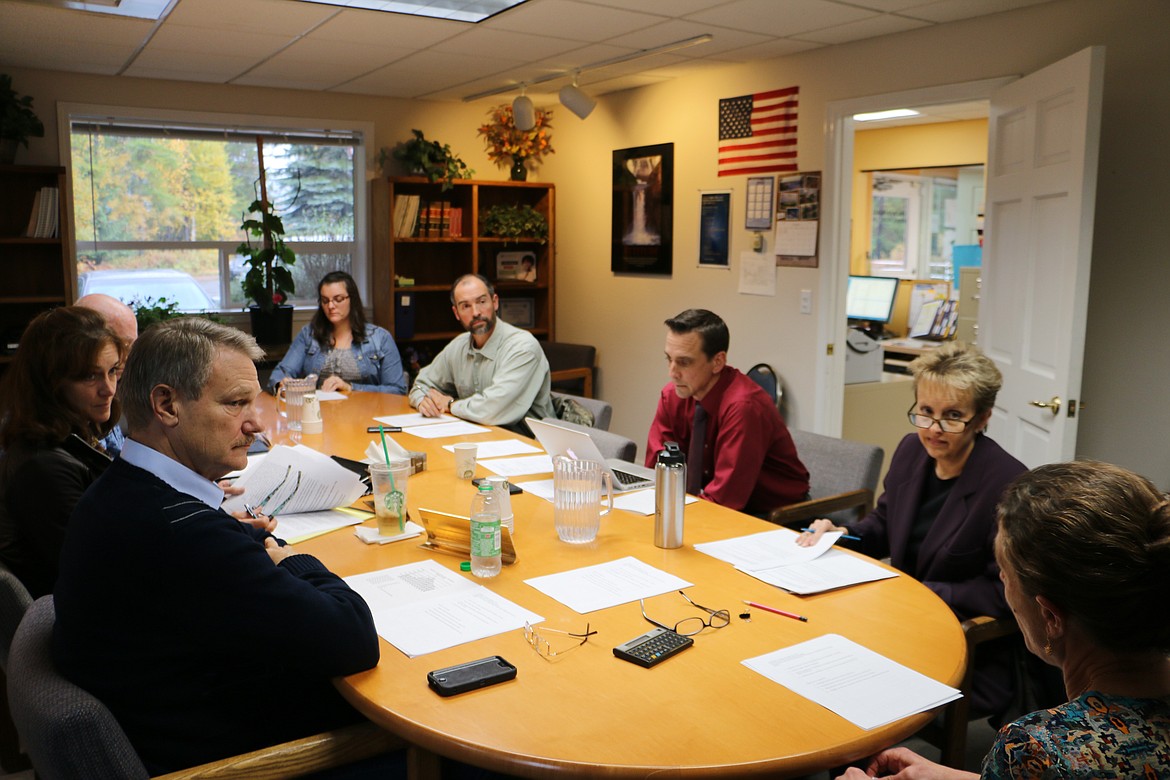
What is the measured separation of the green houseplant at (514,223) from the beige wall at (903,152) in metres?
2.28

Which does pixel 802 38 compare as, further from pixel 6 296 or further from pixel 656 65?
pixel 6 296

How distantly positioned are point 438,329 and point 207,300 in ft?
5.09

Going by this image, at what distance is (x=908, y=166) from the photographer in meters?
7.22

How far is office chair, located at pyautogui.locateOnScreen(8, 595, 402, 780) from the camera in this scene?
132cm

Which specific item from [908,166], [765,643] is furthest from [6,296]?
[908,166]

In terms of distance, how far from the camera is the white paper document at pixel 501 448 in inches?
125

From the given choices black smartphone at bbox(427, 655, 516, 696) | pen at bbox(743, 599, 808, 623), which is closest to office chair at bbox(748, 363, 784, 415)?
pen at bbox(743, 599, 808, 623)

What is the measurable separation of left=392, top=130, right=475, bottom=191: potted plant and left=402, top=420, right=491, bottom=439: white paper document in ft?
9.18

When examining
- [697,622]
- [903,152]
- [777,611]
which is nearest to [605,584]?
[697,622]

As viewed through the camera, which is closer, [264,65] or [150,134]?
[264,65]

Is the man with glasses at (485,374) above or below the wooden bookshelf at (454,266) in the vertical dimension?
below

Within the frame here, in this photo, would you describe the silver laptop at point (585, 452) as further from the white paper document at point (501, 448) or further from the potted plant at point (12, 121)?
the potted plant at point (12, 121)

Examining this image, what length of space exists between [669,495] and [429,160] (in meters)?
4.44

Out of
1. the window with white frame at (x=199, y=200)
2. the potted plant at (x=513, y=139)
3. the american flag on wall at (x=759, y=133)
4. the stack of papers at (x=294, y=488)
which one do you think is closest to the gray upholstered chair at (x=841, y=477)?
the stack of papers at (x=294, y=488)
